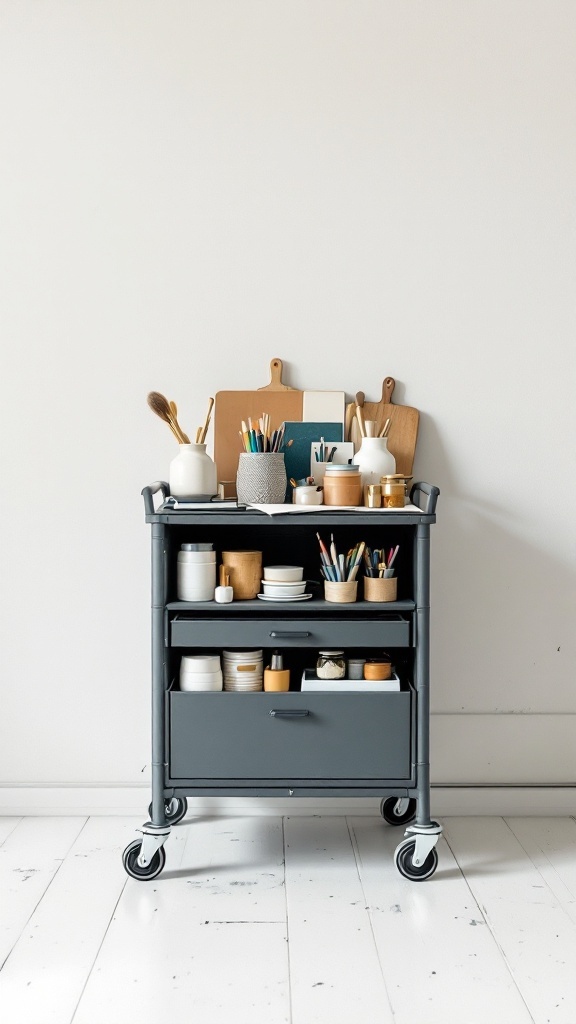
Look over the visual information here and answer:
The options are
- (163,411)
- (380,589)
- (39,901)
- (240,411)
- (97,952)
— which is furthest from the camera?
(240,411)

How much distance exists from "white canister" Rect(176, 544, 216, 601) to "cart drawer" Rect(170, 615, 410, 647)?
64 millimetres

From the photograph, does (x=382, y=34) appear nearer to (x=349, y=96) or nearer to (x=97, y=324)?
(x=349, y=96)

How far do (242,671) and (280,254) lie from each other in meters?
1.12

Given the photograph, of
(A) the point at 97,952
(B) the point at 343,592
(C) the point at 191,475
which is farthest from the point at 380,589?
(A) the point at 97,952

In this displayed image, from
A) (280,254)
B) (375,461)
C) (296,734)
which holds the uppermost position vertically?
(280,254)

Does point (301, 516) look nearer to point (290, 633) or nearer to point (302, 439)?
point (290, 633)

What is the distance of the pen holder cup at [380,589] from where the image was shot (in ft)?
7.06

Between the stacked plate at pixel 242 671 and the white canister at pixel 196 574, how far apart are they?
153 mm

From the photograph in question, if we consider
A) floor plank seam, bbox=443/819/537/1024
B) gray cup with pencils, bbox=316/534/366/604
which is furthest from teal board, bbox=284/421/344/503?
floor plank seam, bbox=443/819/537/1024

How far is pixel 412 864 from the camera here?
7.07 ft

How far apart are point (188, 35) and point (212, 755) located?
1.87 m

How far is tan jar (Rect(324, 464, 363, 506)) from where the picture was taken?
218cm

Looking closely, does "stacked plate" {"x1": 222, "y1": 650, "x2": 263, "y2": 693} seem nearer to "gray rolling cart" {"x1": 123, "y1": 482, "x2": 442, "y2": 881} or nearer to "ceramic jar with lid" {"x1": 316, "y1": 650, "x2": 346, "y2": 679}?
"gray rolling cart" {"x1": 123, "y1": 482, "x2": 442, "y2": 881}

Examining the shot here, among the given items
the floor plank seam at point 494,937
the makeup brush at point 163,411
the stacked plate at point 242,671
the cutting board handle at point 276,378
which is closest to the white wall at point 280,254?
the cutting board handle at point 276,378
